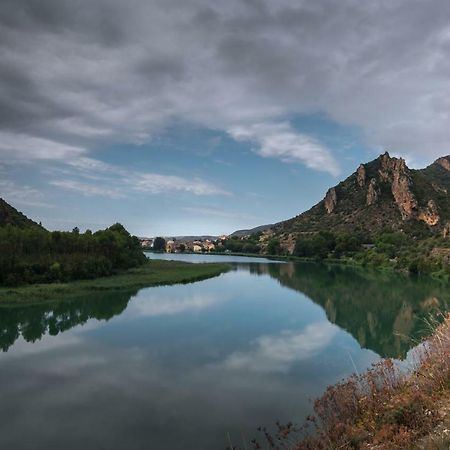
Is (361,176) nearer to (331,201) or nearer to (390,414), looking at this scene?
(331,201)

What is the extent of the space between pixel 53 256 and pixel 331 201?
133m

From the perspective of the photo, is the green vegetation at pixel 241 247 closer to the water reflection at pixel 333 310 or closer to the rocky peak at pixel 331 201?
the rocky peak at pixel 331 201

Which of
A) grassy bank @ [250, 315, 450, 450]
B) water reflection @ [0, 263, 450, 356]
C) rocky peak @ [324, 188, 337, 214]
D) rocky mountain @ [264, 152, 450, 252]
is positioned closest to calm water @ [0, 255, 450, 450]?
water reflection @ [0, 263, 450, 356]

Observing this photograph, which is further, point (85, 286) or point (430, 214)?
point (430, 214)

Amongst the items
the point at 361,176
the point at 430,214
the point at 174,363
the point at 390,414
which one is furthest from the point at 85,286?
the point at 361,176

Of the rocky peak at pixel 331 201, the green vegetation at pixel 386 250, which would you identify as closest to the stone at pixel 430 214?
the green vegetation at pixel 386 250

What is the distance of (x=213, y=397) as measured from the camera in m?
16.5

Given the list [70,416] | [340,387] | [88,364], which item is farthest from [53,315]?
[340,387]

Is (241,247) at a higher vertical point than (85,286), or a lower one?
higher

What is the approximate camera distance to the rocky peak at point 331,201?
6743 inches

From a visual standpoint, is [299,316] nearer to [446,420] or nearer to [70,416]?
[70,416]

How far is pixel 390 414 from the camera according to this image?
375 inches

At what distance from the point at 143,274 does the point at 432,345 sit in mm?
57350

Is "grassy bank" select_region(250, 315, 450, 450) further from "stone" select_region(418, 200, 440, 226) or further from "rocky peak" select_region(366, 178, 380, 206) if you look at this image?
"rocky peak" select_region(366, 178, 380, 206)
